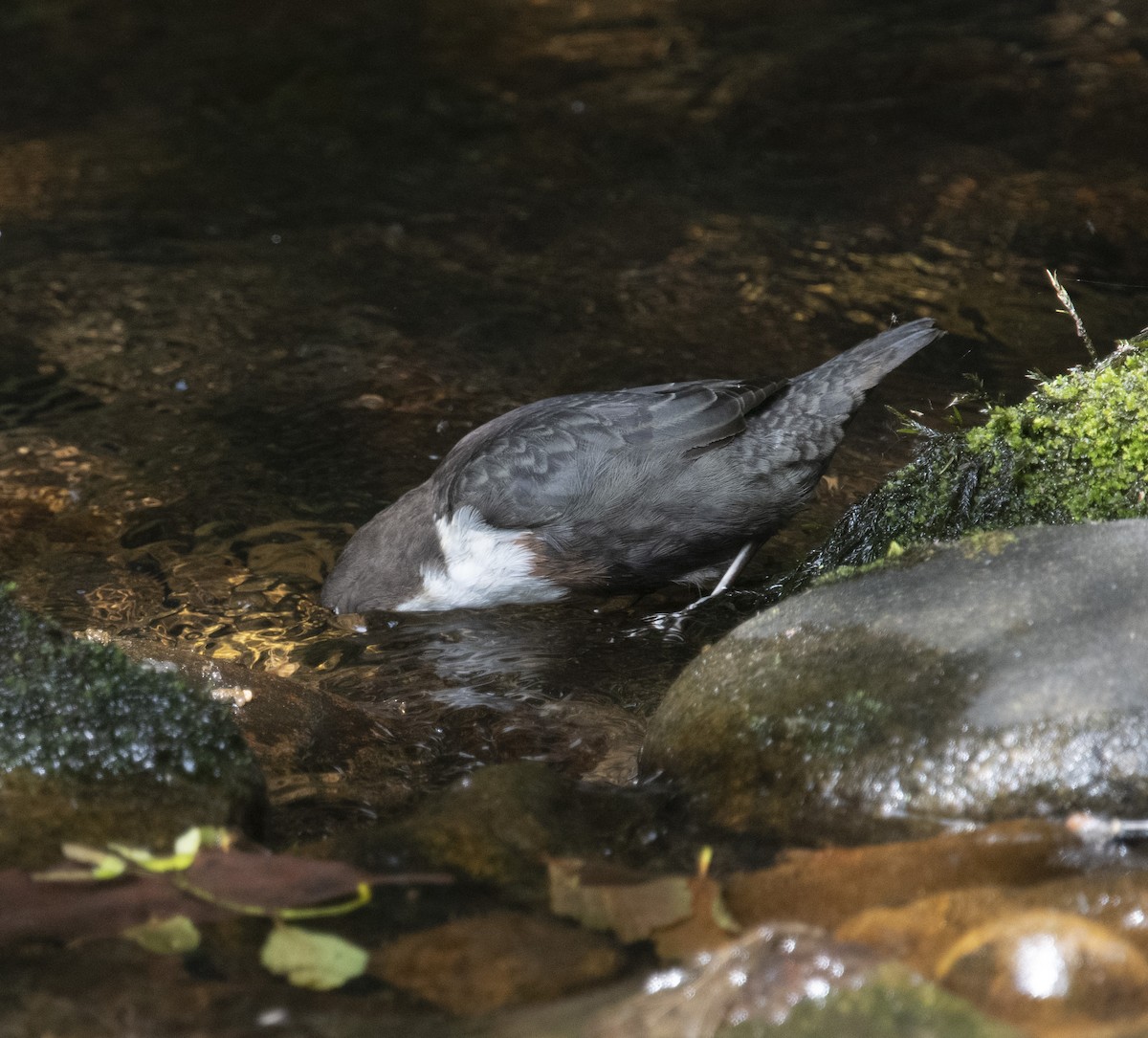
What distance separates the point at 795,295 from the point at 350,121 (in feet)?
14.9

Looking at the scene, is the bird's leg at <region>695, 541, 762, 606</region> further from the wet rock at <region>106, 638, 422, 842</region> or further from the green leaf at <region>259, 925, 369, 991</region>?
the green leaf at <region>259, 925, 369, 991</region>

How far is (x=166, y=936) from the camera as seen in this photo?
2.75m

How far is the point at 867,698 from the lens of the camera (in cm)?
315

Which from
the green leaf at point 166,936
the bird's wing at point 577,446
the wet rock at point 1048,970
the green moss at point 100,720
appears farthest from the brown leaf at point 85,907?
the bird's wing at point 577,446

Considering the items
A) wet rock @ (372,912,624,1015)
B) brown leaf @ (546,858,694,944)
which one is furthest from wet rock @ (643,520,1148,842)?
wet rock @ (372,912,624,1015)

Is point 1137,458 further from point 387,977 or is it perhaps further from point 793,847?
point 387,977

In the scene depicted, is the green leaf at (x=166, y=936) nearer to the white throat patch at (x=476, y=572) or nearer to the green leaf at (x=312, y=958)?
the green leaf at (x=312, y=958)

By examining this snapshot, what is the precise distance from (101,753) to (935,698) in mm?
1947

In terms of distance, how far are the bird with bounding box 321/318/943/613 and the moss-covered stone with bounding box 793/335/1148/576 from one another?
0.78m

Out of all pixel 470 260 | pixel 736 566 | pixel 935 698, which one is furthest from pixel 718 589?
pixel 470 260

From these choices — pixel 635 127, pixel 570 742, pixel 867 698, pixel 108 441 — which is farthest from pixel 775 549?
pixel 635 127

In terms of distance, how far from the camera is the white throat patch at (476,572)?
17.2 ft

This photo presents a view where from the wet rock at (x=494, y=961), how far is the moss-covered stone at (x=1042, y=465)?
2.13 metres

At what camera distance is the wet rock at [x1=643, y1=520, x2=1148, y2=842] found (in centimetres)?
295
